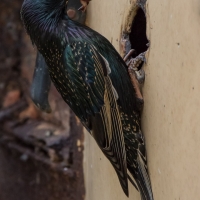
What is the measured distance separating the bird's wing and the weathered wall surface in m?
0.10

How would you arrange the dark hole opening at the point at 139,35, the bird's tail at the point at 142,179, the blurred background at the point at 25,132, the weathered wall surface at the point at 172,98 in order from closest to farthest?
the weathered wall surface at the point at 172,98, the bird's tail at the point at 142,179, the dark hole opening at the point at 139,35, the blurred background at the point at 25,132

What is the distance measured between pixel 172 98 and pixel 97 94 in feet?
0.95

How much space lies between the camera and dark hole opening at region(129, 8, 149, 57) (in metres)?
1.80

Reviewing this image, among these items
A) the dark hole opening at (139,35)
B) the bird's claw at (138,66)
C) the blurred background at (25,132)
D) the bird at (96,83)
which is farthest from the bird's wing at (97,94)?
the blurred background at (25,132)

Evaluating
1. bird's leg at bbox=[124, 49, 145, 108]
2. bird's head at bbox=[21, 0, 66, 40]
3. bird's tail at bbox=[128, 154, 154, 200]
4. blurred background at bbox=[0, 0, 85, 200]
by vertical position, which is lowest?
blurred background at bbox=[0, 0, 85, 200]

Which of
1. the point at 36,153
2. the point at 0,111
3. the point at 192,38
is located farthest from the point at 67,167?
the point at 192,38

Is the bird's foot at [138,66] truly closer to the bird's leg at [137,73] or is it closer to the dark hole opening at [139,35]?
the bird's leg at [137,73]

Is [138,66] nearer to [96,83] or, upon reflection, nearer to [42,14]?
[96,83]

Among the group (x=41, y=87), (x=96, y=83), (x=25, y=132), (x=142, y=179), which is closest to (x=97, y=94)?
(x=96, y=83)

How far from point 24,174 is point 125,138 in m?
1.59

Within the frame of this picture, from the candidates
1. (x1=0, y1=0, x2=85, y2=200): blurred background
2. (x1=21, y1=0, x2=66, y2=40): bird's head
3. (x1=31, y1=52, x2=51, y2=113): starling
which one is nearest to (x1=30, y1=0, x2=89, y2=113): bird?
(x1=31, y1=52, x2=51, y2=113): starling

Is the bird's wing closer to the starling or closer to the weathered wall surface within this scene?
the weathered wall surface

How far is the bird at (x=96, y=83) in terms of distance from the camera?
1.55 metres

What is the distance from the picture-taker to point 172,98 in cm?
134
